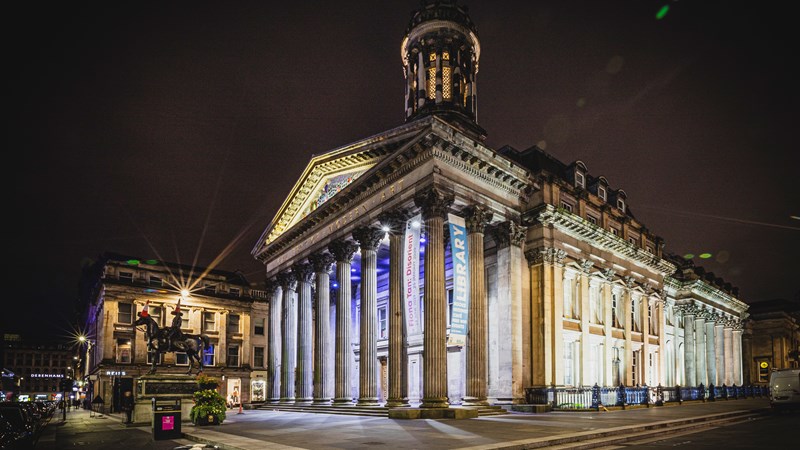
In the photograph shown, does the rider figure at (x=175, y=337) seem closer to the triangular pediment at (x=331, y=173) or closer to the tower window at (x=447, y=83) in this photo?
the triangular pediment at (x=331, y=173)

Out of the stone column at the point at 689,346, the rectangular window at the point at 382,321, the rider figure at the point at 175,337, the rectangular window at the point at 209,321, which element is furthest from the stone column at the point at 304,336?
the stone column at the point at 689,346

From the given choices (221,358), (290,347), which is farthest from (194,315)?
(290,347)

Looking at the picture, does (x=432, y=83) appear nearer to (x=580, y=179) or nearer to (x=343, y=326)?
(x=580, y=179)

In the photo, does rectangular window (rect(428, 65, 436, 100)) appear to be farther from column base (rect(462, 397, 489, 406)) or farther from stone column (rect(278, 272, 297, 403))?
column base (rect(462, 397, 489, 406))

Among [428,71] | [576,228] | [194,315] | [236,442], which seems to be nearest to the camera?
[236,442]

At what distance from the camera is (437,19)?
39625 millimetres

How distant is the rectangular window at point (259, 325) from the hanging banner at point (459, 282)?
1775 inches

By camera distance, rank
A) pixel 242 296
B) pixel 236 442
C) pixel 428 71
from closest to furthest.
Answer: pixel 236 442, pixel 428 71, pixel 242 296

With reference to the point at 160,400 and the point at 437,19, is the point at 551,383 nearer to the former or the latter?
the point at 160,400

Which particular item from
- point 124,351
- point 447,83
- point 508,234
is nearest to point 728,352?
point 508,234

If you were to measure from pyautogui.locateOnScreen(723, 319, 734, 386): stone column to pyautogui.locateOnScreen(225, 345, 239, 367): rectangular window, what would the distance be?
168 ft

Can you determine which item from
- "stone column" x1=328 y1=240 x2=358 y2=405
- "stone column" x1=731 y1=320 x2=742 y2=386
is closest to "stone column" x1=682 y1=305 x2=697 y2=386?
"stone column" x1=731 y1=320 x2=742 y2=386

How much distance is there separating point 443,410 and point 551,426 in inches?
226

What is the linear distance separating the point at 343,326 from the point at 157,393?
1024cm
